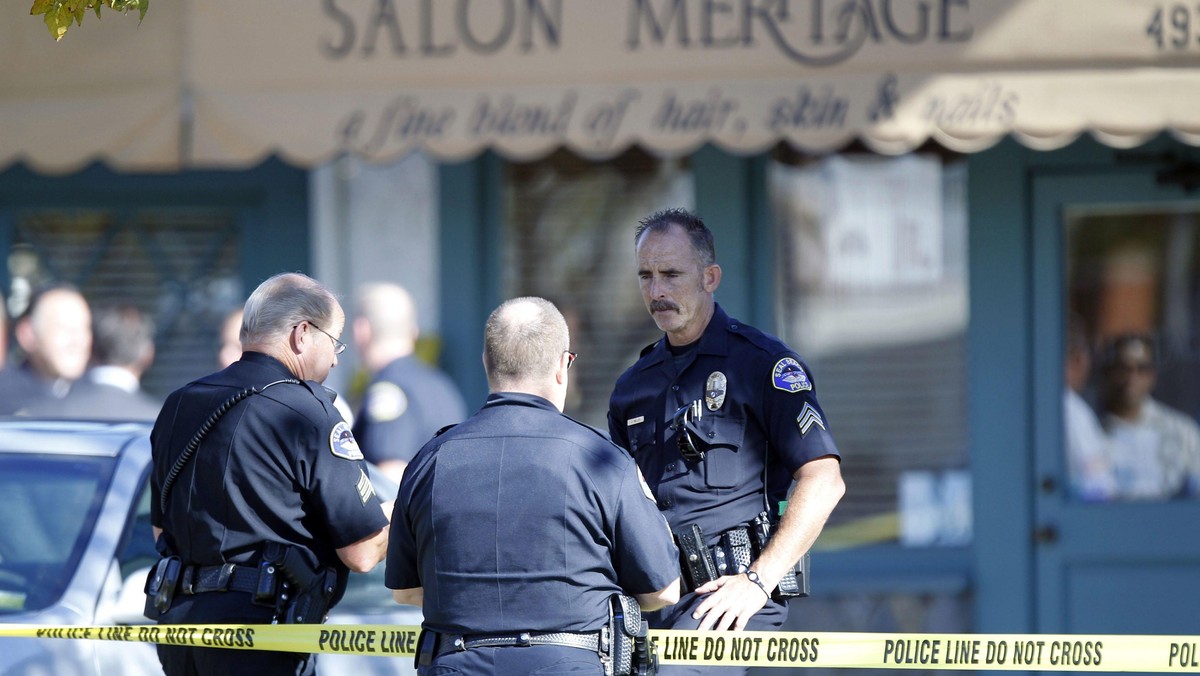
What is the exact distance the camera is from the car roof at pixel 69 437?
4336mm

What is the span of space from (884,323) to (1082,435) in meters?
1.10

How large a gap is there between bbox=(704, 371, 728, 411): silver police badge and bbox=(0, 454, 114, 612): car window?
76.0 inches

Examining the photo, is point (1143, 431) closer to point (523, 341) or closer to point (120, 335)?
point (523, 341)

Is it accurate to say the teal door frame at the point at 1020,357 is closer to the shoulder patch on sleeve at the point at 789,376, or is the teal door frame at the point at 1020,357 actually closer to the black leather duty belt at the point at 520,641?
the shoulder patch on sleeve at the point at 789,376

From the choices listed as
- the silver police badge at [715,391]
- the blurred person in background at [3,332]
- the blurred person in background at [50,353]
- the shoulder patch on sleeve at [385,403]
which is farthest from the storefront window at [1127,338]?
the blurred person in background at [3,332]

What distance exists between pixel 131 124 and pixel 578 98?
2.00 metres

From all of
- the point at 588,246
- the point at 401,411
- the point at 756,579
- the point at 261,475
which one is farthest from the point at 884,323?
the point at 261,475

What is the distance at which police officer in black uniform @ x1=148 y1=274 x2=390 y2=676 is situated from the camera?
343 cm

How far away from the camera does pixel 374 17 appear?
6062 mm

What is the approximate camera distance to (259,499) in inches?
135

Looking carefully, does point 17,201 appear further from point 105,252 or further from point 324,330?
point 324,330

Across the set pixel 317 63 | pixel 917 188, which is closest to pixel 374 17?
pixel 317 63

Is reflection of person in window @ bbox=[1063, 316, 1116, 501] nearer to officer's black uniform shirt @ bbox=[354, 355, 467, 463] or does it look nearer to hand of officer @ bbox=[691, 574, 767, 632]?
officer's black uniform shirt @ bbox=[354, 355, 467, 463]

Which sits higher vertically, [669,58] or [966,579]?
[669,58]
